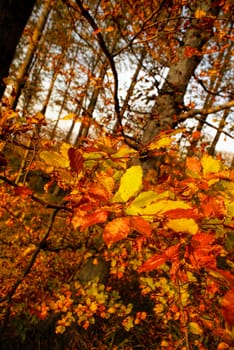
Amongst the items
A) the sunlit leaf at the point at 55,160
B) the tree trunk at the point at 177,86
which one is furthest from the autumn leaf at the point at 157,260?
the tree trunk at the point at 177,86

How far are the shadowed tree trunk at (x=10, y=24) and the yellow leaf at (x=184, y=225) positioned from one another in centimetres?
95

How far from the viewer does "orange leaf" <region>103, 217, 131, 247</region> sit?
2.12 feet

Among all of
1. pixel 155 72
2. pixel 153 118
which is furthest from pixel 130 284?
pixel 155 72

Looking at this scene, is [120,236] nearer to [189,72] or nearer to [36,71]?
[189,72]

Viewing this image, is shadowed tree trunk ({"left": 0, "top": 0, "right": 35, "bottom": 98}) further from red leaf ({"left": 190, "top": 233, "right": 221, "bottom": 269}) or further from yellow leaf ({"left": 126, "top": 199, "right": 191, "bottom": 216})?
red leaf ({"left": 190, "top": 233, "right": 221, "bottom": 269})

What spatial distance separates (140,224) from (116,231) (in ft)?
0.21

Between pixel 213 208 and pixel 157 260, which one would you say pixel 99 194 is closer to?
pixel 157 260

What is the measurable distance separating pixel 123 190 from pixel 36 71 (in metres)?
12.3

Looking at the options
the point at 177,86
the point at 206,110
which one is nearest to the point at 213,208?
the point at 206,110

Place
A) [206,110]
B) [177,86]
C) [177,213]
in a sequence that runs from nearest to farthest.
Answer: [177,213] < [206,110] < [177,86]

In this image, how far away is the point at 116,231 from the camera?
658 millimetres

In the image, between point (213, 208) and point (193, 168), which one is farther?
point (193, 168)

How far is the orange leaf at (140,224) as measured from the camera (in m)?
0.64

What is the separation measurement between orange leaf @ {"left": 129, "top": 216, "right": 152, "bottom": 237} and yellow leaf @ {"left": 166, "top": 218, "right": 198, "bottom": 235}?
8cm
